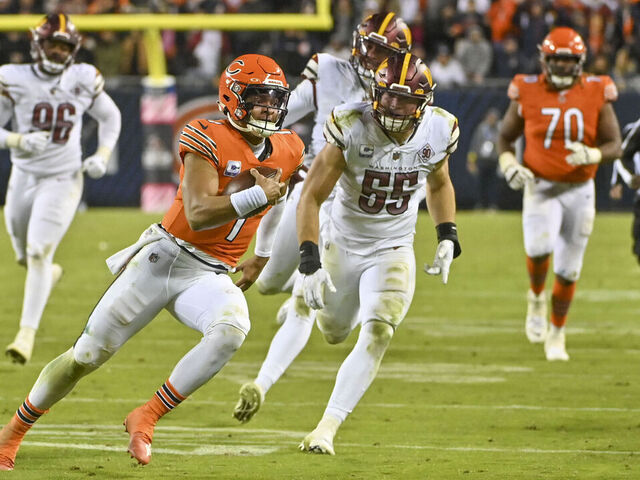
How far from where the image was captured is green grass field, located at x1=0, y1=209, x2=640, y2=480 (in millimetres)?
4902

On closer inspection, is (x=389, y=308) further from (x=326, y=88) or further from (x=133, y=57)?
(x=133, y=57)

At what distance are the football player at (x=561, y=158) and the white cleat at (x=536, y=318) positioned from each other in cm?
24

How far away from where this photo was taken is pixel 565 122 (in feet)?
26.2

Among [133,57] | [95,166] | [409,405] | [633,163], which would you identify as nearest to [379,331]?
[409,405]

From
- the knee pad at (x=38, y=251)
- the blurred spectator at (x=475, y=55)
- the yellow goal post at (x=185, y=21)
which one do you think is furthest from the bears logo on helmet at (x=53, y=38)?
the blurred spectator at (x=475, y=55)

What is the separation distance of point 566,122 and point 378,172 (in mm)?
2919

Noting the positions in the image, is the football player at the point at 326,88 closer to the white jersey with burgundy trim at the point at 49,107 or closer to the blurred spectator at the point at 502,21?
the white jersey with burgundy trim at the point at 49,107

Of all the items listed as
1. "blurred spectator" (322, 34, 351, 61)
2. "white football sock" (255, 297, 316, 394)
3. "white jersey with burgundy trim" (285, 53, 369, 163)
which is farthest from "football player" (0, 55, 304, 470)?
"blurred spectator" (322, 34, 351, 61)

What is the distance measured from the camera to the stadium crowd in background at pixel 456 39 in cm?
1692

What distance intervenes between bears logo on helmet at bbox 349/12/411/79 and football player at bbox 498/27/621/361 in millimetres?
1675

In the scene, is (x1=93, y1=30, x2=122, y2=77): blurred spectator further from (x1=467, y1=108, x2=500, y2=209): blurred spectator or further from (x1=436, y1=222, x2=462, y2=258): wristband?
(x1=436, y1=222, x2=462, y2=258): wristband

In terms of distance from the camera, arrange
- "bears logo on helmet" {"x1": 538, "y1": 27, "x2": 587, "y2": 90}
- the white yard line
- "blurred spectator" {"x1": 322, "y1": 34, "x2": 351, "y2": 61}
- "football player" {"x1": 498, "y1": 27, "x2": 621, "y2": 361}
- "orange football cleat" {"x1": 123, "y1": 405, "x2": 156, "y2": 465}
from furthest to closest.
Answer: "blurred spectator" {"x1": 322, "y1": 34, "x2": 351, "y2": 61} → "football player" {"x1": 498, "y1": 27, "x2": 621, "y2": 361} → "bears logo on helmet" {"x1": 538, "y1": 27, "x2": 587, "y2": 90} → the white yard line → "orange football cleat" {"x1": 123, "y1": 405, "x2": 156, "y2": 465}

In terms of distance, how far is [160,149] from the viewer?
16812mm

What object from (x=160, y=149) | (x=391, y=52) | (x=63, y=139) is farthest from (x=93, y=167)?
(x=160, y=149)
